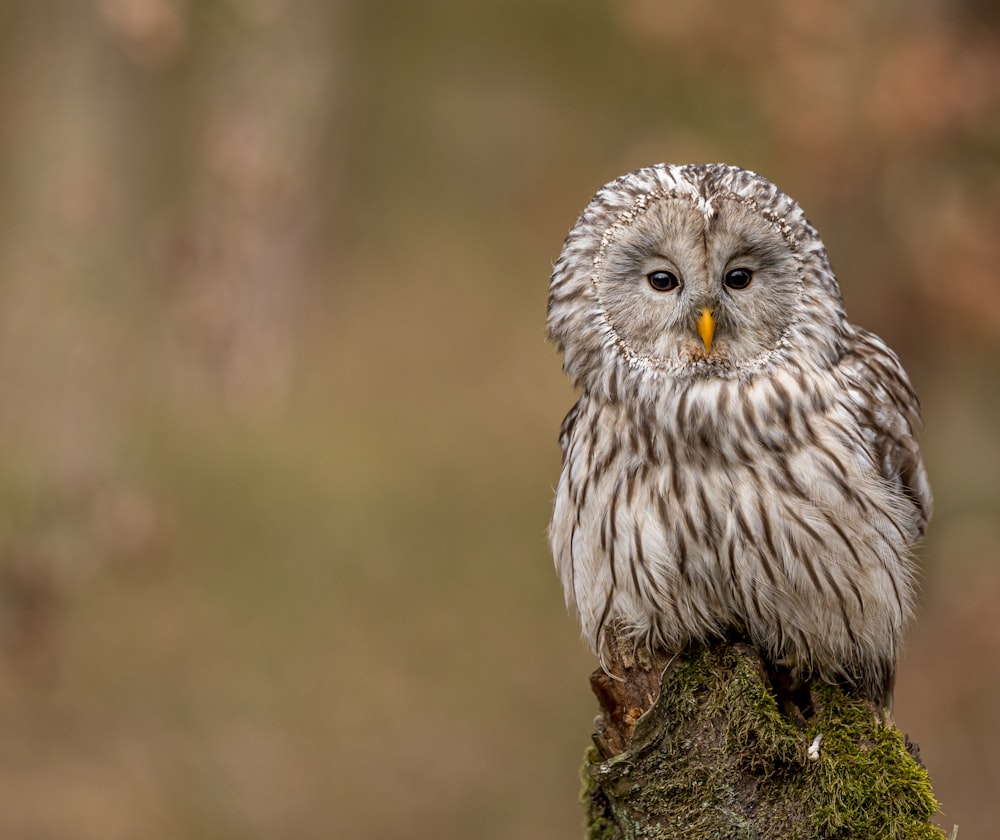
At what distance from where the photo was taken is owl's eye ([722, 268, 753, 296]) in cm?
353

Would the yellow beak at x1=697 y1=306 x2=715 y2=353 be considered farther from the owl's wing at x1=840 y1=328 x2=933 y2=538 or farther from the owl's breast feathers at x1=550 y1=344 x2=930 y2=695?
the owl's wing at x1=840 y1=328 x2=933 y2=538

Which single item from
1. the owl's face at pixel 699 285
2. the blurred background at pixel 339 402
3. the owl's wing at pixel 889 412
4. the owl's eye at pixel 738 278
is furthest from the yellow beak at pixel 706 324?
the blurred background at pixel 339 402

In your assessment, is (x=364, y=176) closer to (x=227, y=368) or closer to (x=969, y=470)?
(x=227, y=368)

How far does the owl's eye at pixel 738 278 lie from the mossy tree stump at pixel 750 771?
0.99 metres

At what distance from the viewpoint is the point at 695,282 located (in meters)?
3.46

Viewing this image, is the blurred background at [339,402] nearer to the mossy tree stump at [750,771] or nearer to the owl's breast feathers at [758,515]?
the owl's breast feathers at [758,515]

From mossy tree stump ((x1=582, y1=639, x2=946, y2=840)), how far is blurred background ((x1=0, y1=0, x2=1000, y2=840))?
11.9 feet

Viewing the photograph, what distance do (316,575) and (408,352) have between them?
2.73 meters

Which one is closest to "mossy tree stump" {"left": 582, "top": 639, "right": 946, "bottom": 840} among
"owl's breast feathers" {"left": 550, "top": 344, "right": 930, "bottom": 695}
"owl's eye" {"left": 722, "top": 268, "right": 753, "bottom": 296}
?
"owl's breast feathers" {"left": 550, "top": 344, "right": 930, "bottom": 695}

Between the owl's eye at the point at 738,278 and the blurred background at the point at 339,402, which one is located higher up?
the blurred background at the point at 339,402

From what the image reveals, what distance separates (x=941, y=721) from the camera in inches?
288

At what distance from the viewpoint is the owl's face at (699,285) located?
345 cm

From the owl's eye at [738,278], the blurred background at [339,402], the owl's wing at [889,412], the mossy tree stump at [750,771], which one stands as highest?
the blurred background at [339,402]

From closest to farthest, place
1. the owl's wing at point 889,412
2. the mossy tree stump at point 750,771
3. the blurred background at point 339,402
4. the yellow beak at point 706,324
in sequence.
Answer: the mossy tree stump at point 750,771, the yellow beak at point 706,324, the owl's wing at point 889,412, the blurred background at point 339,402
